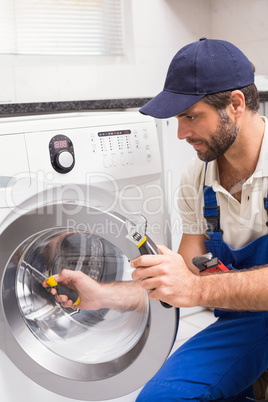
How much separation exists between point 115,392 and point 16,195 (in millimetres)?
547

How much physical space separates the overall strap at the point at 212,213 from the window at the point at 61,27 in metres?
1.30

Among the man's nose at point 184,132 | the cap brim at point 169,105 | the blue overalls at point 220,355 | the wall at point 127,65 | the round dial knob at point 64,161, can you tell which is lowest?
the blue overalls at point 220,355

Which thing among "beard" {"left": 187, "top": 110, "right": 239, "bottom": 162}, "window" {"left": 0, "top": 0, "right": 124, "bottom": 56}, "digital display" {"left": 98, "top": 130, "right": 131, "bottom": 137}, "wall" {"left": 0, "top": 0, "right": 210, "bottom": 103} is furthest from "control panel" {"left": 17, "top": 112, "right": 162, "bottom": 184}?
→ "window" {"left": 0, "top": 0, "right": 124, "bottom": 56}

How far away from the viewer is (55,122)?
3.89ft

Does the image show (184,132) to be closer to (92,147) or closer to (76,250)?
(92,147)

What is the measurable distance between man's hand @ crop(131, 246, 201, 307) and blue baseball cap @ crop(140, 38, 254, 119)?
372mm

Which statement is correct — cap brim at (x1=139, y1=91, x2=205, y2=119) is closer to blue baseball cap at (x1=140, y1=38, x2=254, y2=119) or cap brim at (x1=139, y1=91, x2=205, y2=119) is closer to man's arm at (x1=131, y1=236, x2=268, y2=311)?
blue baseball cap at (x1=140, y1=38, x2=254, y2=119)

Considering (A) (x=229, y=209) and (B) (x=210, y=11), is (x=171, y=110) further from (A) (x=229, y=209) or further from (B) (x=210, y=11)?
(B) (x=210, y=11)

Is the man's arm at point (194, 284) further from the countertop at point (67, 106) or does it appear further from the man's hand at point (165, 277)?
the countertop at point (67, 106)

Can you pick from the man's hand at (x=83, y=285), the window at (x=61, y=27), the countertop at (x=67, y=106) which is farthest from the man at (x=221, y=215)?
the window at (x=61, y=27)

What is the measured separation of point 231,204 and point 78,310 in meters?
0.51

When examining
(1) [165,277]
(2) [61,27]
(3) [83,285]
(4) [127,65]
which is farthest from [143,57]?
(1) [165,277]

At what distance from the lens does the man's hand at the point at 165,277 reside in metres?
1.06

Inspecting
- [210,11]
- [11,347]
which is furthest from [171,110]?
[210,11]
